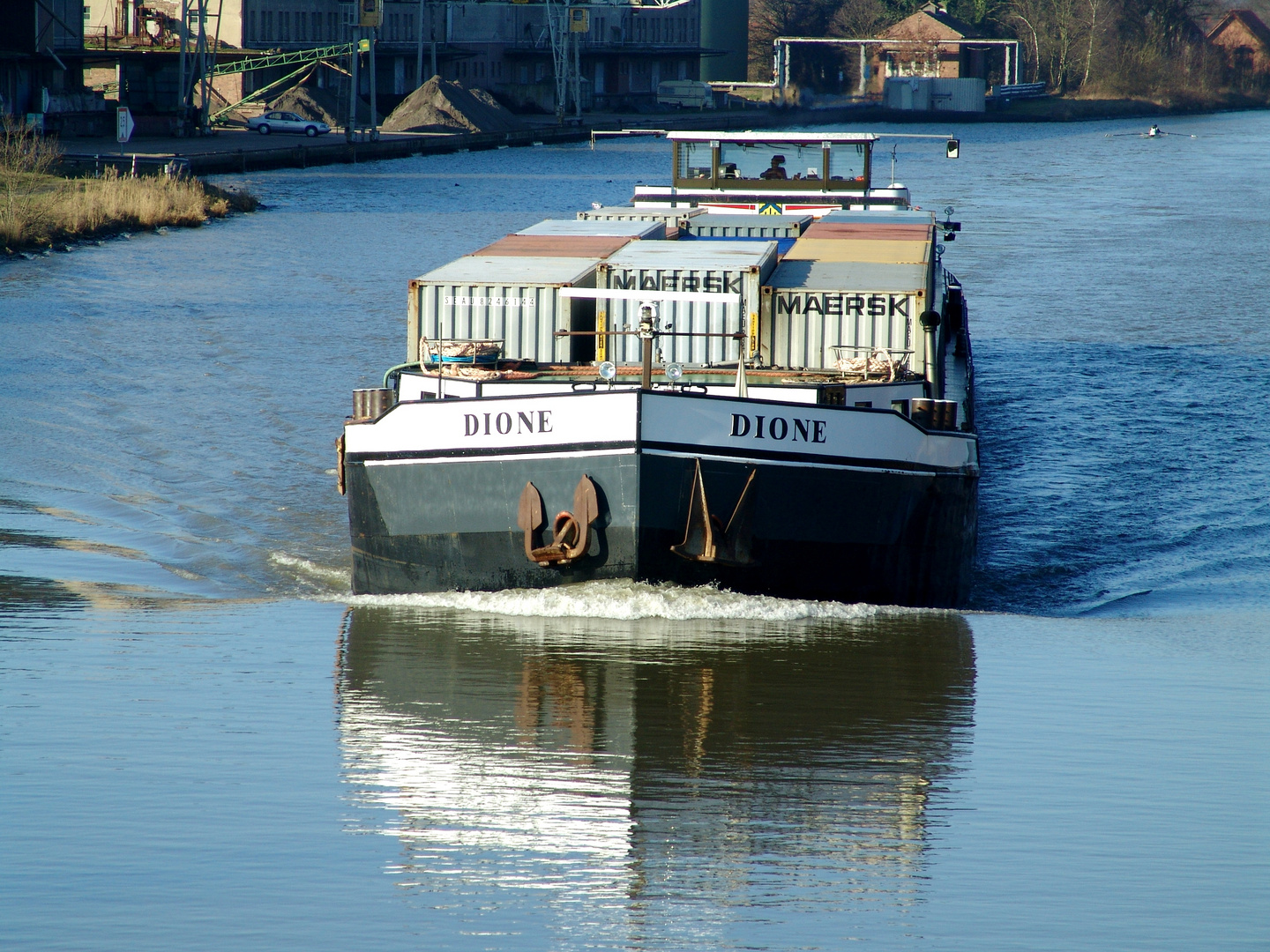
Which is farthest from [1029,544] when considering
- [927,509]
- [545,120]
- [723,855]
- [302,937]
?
[545,120]

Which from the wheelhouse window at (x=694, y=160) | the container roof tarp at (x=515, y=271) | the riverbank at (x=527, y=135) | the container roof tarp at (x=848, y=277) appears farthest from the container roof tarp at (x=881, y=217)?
the riverbank at (x=527, y=135)

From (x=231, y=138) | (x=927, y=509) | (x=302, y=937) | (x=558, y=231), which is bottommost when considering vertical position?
(x=302, y=937)

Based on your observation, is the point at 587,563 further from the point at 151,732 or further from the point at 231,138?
the point at 231,138

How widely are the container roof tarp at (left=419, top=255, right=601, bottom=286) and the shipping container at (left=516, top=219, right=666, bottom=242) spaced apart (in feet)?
7.05

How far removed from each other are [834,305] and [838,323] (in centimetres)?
18

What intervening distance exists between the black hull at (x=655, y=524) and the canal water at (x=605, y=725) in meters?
0.24

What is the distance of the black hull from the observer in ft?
40.0

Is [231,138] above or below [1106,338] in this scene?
above

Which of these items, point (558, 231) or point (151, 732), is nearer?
point (151, 732)

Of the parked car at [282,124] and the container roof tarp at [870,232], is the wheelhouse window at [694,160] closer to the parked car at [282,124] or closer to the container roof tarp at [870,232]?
the container roof tarp at [870,232]

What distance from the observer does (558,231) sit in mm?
18359

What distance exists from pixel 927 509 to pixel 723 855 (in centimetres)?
629

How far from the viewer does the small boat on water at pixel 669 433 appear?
12.2 m

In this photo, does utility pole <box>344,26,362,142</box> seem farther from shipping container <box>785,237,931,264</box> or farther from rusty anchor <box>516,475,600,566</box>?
rusty anchor <box>516,475,600,566</box>
